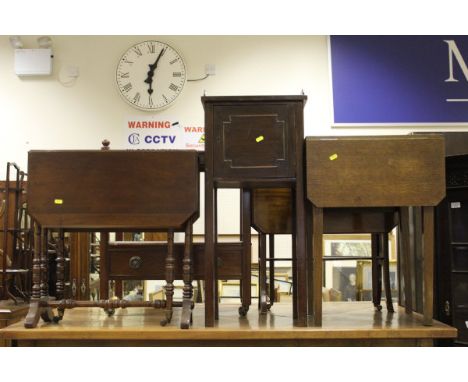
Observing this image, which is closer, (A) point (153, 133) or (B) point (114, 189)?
(B) point (114, 189)

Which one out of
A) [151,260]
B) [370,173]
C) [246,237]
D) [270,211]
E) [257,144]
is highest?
[257,144]

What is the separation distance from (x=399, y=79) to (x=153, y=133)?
111 inches

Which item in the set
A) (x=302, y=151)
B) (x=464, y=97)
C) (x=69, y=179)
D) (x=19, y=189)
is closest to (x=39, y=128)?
(x=19, y=189)

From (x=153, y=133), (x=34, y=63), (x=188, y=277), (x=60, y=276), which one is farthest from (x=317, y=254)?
(x=34, y=63)

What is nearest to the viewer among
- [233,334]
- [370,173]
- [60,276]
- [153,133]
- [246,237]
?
[233,334]

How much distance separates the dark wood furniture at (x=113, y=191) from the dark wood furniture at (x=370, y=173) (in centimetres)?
59

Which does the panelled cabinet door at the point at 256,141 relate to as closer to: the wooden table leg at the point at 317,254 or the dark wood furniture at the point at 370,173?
the dark wood furniture at the point at 370,173

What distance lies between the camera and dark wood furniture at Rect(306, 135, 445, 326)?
8.13 ft

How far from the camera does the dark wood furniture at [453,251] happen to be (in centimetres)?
427

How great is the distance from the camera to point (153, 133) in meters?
5.86

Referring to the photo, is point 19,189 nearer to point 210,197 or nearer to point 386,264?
point 210,197

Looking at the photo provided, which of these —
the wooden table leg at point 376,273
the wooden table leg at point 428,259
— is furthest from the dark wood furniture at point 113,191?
the wooden table leg at point 376,273

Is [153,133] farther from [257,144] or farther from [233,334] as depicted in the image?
[233,334]

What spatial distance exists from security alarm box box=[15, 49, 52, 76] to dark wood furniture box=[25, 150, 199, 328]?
374 centimetres
